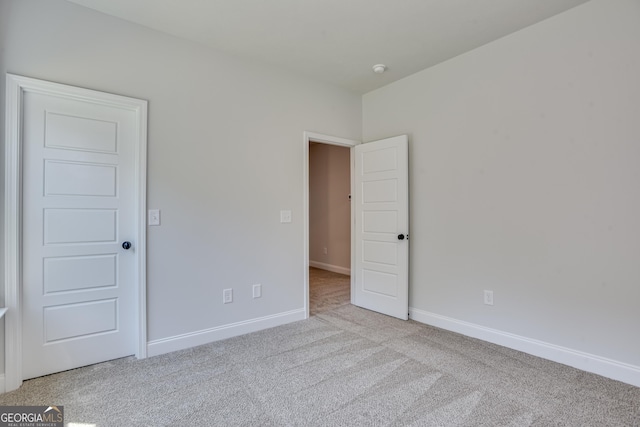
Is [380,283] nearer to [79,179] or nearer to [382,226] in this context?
[382,226]

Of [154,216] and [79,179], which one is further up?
[79,179]

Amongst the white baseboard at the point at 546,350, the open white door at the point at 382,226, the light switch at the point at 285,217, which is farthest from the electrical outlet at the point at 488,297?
the light switch at the point at 285,217

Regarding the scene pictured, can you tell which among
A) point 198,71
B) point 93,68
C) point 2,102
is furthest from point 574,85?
point 2,102

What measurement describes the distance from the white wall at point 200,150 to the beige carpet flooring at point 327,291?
1.78 ft

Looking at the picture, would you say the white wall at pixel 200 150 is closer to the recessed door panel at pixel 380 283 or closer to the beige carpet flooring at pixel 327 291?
the beige carpet flooring at pixel 327 291

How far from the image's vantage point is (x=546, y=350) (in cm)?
255

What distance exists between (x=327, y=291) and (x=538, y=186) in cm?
305

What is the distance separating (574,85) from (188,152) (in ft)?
10.4

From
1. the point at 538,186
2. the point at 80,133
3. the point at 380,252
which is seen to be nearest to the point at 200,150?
the point at 80,133

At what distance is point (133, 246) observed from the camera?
262 centimetres

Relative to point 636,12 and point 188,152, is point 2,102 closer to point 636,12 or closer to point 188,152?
point 188,152

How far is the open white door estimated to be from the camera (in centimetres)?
346

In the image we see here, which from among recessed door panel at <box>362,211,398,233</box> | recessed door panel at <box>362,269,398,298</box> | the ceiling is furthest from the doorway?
the ceiling

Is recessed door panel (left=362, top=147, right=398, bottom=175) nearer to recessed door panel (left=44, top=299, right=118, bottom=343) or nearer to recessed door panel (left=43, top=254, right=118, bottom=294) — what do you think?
recessed door panel (left=43, top=254, right=118, bottom=294)
